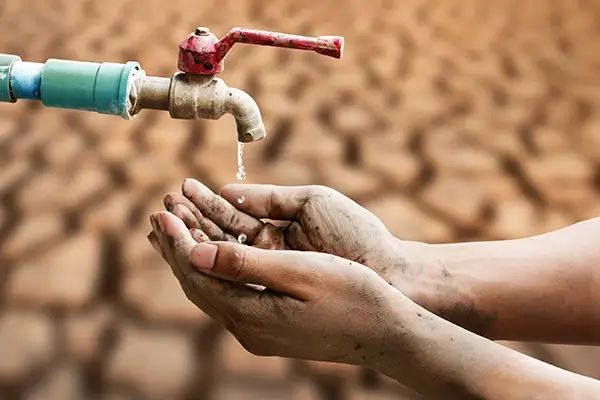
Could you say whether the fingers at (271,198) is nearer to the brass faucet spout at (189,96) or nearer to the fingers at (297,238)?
the fingers at (297,238)

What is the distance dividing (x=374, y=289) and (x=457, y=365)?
9 centimetres

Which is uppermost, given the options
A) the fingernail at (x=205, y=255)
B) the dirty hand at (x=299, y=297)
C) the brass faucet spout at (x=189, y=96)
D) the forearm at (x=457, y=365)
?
the brass faucet spout at (x=189, y=96)

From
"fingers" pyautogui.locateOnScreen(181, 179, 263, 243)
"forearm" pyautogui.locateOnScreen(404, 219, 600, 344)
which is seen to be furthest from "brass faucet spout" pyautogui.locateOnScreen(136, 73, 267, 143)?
"forearm" pyautogui.locateOnScreen(404, 219, 600, 344)

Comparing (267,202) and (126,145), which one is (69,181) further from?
(267,202)

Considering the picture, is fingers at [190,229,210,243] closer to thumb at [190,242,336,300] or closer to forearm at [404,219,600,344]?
thumb at [190,242,336,300]

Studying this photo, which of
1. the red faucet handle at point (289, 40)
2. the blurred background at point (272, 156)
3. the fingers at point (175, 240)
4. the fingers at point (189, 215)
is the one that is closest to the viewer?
the red faucet handle at point (289, 40)

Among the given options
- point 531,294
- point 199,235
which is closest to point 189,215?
point 199,235

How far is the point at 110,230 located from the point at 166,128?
274mm

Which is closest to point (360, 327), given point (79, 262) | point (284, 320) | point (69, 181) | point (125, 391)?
point (284, 320)

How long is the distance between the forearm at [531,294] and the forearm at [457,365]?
6.2 inches

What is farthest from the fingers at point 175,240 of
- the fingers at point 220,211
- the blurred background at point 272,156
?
the blurred background at point 272,156

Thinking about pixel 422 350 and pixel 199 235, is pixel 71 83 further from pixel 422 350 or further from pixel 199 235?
pixel 422 350

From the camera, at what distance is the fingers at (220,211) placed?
0.79m

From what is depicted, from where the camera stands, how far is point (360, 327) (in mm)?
608
